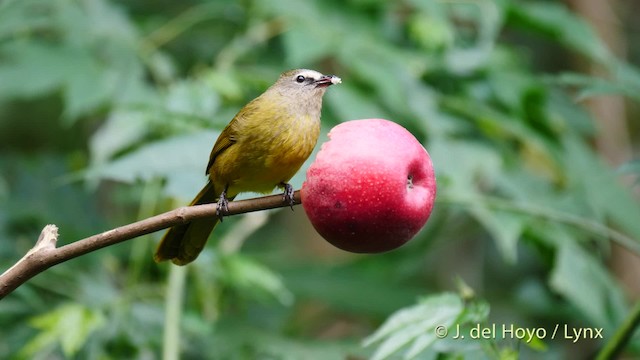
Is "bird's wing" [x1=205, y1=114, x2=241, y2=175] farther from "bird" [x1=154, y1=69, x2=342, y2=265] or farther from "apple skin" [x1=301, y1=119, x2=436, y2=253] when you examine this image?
"apple skin" [x1=301, y1=119, x2=436, y2=253]

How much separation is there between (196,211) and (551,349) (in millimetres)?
2924

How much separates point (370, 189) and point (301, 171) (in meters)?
0.79

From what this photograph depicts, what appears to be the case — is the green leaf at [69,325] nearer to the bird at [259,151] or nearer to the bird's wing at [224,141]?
the bird at [259,151]

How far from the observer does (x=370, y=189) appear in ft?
5.36

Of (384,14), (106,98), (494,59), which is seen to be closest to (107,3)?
(106,98)

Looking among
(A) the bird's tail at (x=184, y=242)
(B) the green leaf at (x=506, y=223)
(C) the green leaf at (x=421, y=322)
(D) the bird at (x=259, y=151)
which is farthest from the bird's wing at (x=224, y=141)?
(B) the green leaf at (x=506, y=223)

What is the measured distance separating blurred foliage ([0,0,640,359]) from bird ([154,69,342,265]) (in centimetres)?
13

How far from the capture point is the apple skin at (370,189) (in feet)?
5.36

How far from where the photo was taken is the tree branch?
1489mm

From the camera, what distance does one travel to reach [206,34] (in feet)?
16.6

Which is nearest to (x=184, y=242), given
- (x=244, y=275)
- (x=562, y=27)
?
(x=244, y=275)

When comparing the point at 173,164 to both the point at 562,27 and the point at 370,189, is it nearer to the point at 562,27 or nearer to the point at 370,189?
the point at 370,189

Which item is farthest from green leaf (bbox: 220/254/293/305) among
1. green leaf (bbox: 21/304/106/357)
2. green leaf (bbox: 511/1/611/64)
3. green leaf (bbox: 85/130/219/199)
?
green leaf (bbox: 511/1/611/64)

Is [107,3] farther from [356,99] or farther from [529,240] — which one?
[529,240]
